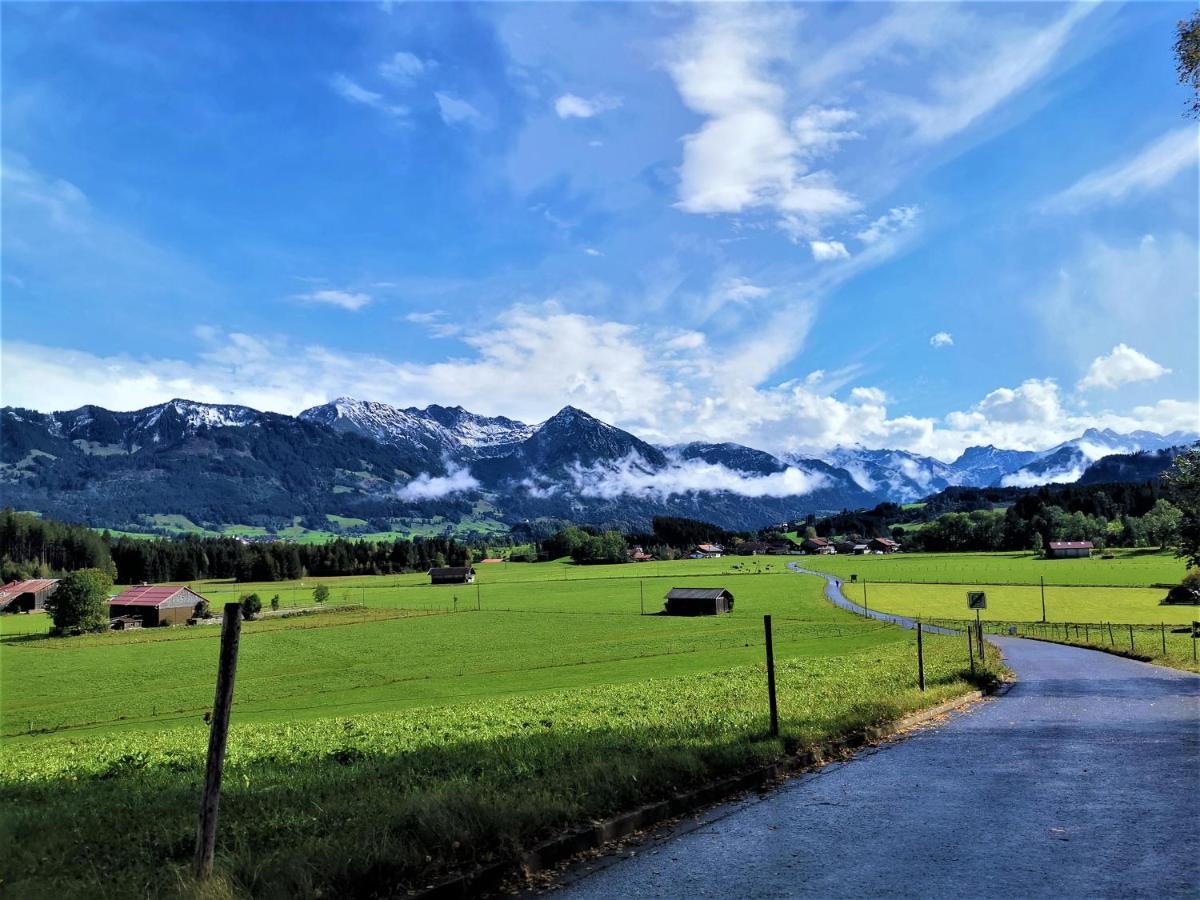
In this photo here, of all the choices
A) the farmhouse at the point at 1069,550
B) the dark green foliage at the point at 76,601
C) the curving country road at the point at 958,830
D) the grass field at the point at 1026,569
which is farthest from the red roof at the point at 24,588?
the farmhouse at the point at 1069,550

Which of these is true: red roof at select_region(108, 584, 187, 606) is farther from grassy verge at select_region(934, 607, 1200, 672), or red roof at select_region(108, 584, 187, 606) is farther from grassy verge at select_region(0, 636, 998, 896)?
grassy verge at select_region(934, 607, 1200, 672)

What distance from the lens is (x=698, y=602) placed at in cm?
10606

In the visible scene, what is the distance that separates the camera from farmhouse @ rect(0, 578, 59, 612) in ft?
445

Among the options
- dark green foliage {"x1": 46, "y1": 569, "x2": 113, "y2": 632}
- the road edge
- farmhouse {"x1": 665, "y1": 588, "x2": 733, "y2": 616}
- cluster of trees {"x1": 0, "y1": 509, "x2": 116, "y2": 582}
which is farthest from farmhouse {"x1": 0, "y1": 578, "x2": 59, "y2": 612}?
the road edge

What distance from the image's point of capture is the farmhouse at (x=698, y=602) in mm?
104750

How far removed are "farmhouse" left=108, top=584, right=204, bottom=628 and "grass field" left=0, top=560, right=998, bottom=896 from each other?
6168 cm

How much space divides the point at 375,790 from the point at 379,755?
4.50 m

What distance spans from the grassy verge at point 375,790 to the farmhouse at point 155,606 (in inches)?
4147

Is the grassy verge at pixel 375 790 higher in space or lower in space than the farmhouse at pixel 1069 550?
higher

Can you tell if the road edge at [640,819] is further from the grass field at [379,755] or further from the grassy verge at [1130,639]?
the grassy verge at [1130,639]

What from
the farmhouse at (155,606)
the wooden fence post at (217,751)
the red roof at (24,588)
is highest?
the wooden fence post at (217,751)

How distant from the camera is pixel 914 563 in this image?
182m

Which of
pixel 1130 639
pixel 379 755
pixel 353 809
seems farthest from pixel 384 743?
pixel 1130 639

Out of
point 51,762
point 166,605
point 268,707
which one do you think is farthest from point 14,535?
point 51,762
